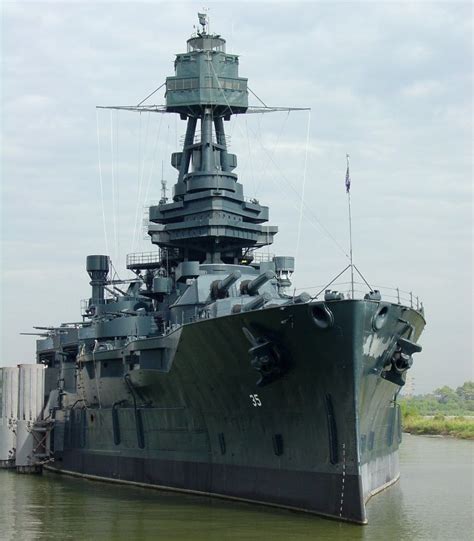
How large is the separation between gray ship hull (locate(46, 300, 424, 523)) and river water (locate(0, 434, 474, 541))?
633 mm

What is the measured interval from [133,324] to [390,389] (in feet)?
34.8

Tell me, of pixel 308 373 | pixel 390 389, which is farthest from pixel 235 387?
pixel 390 389

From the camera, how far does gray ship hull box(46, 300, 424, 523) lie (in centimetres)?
2119

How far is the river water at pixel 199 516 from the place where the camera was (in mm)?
20516

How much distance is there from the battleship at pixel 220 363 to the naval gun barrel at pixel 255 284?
0.06m

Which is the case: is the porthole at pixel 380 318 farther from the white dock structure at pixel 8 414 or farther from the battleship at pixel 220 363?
the white dock structure at pixel 8 414

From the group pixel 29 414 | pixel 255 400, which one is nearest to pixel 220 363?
pixel 255 400

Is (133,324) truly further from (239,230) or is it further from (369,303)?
(369,303)

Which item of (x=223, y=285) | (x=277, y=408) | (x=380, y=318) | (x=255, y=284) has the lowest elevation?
(x=277, y=408)

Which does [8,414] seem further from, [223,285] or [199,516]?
[199,516]

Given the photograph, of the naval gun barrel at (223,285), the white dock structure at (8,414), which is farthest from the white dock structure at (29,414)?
the naval gun barrel at (223,285)

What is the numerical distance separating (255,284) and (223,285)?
1.67 meters

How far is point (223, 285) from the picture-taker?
27.7 meters

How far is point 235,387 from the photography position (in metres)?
23.8
